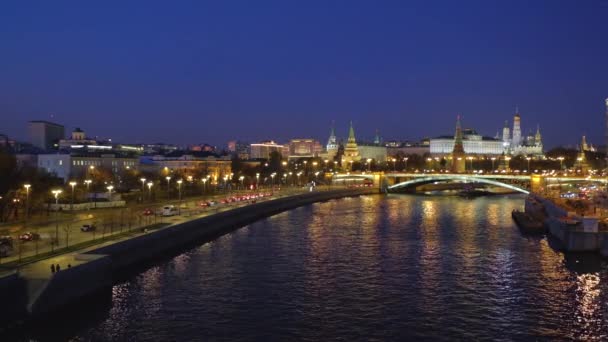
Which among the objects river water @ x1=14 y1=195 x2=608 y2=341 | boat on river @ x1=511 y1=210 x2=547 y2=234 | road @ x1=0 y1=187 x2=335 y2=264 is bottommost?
river water @ x1=14 y1=195 x2=608 y2=341

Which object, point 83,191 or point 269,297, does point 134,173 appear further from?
point 269,297

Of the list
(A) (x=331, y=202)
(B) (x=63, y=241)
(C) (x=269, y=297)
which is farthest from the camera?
(A) (x=331, y=202)

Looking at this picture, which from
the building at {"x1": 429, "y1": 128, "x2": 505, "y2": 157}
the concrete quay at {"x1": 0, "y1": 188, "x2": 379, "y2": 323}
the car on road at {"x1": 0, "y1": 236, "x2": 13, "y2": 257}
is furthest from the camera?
the building at {"x1": 429, "y1": 128, "x2": 505, "y2": 157}

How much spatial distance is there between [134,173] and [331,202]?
1893 cm

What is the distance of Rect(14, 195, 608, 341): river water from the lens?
1523cm

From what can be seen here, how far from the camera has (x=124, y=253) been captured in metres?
22.0

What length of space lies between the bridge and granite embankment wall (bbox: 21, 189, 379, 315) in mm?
26792

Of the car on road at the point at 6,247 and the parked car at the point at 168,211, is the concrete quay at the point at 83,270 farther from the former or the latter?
the parked car at the point at 168,211

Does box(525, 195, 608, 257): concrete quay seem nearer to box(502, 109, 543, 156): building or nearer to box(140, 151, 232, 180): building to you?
box(140, 151, 232, 180): building

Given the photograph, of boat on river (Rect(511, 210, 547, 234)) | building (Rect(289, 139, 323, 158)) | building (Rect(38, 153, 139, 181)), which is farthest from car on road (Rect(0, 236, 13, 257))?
building (Rect(289, 139, 323, 158))

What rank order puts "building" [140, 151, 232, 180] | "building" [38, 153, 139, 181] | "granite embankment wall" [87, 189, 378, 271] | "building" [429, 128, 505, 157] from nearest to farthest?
"granite embankment wall" [87, 189, 378, 271] < "building" [38, 153, 139, 181] < "building" [140, 151, 232, 180] < "building" [429, 128, 505, 157]

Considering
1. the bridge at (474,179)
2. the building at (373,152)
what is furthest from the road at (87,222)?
the building at (373,152)

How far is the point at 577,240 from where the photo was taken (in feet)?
85.8

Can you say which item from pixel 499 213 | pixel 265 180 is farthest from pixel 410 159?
pixel 499 213
